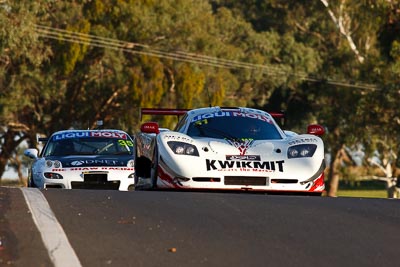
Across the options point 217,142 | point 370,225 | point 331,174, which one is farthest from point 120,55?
point 370,225

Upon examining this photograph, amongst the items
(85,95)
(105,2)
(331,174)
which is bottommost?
(331,174)

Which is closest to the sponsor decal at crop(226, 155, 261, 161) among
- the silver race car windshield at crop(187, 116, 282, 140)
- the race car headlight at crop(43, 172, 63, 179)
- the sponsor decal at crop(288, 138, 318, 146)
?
the sponsor decal at crop(288, 138, 318, 146)

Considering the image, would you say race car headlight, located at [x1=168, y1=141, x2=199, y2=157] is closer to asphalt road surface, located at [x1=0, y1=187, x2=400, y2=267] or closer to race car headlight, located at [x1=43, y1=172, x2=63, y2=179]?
asphalt road surface, located at [x1=0, y1=187, x2=400, y2=267]

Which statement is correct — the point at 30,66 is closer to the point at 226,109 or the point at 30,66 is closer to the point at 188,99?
the point at 188,99

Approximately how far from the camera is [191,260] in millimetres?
7816

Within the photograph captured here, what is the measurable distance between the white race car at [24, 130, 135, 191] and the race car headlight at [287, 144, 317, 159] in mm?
3808

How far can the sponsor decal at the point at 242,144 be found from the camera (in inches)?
583

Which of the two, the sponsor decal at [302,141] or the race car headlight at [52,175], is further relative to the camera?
the race car headlight at [52,175]

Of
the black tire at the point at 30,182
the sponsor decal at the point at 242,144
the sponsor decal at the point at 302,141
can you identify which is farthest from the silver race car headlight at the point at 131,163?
the sponsor decal at the point at 302,141

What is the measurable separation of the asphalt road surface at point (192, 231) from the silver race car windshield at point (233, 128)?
371cm

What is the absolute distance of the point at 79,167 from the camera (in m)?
18.4

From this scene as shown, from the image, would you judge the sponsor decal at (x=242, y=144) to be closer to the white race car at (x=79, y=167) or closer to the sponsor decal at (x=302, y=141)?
the sponsor decal at (x=302, y=141)

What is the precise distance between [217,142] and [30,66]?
38431 mm

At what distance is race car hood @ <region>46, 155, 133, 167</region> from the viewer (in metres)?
18.5
